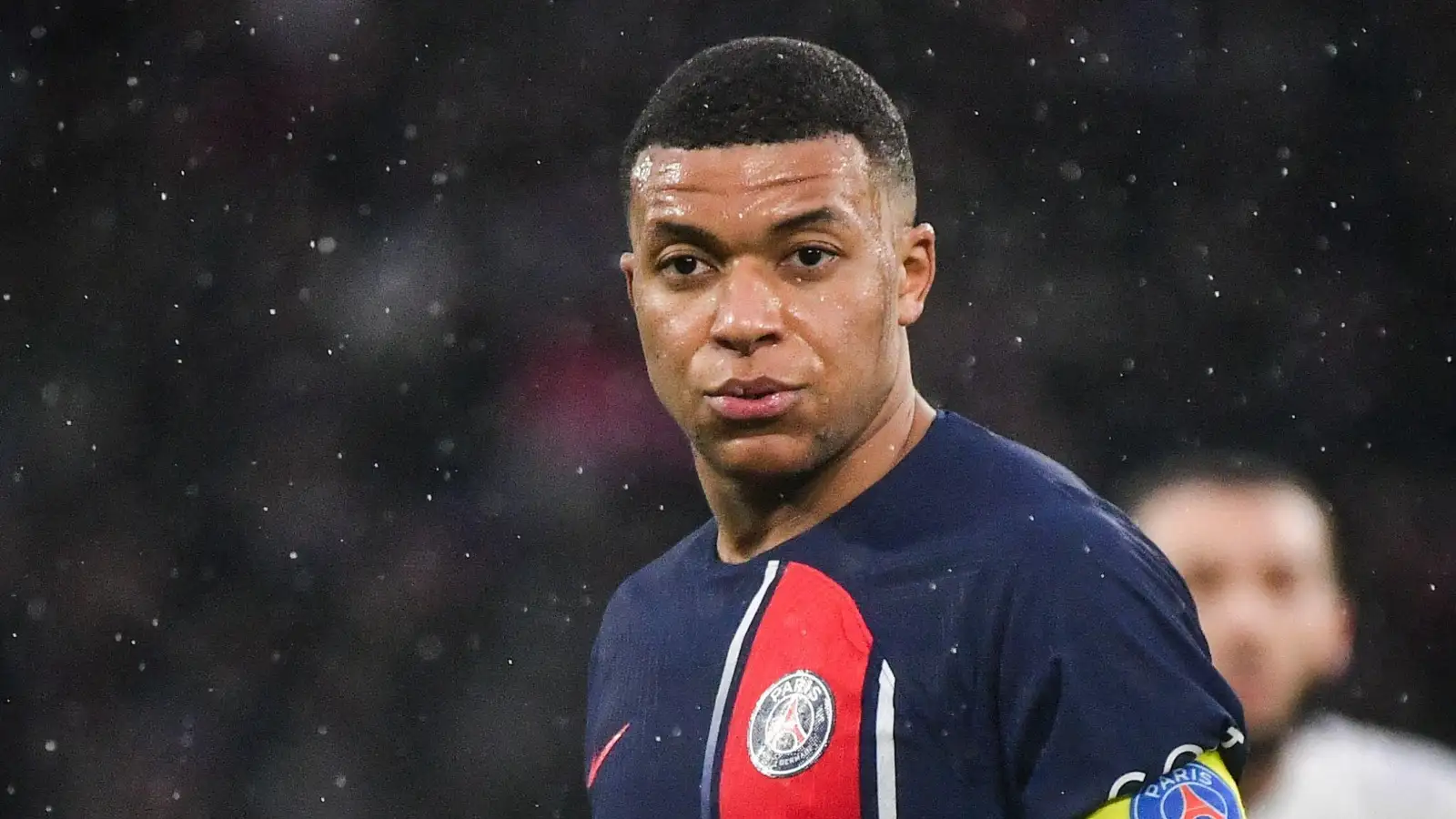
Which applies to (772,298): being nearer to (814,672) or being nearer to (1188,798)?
(814,672)

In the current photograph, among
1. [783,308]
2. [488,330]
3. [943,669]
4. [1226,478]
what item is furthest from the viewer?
[488,330]

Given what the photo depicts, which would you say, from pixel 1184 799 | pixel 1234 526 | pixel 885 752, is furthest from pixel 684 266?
pixel 1234 526

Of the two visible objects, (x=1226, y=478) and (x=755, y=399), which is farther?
(x=1226, y=478)

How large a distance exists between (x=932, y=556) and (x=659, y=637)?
19.7 inches

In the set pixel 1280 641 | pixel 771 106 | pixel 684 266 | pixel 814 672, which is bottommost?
pixel 814 672

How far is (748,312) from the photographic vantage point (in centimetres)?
196

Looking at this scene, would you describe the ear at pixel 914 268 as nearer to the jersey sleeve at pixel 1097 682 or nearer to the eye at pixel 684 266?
the eye at pixel 684 266

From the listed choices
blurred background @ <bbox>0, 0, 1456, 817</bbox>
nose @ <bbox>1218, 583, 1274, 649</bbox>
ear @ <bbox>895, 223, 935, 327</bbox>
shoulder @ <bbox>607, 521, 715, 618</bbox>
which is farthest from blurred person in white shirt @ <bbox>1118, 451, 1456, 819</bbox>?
ear @ <bbox>895, 223, 935, 327</bbox>

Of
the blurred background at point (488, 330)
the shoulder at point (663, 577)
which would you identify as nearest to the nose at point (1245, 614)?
the blurred background at point (488, 330)

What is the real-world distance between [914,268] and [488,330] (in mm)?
3558

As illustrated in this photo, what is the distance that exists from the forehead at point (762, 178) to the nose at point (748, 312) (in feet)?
0.23

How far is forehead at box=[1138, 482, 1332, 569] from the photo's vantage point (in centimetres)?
417

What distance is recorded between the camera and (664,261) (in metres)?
2.06

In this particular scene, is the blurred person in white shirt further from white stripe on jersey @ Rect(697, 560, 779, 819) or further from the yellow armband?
the yellow armband
